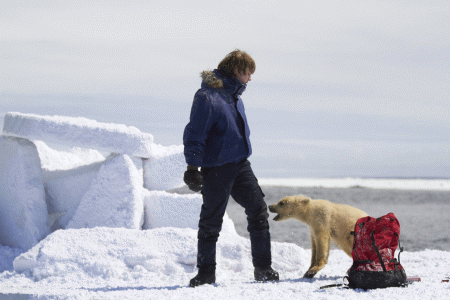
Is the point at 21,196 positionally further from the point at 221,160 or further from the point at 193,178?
the point at 221,160

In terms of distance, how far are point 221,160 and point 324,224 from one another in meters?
1.30

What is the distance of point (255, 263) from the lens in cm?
377

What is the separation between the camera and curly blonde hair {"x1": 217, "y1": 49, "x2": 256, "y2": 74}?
3617 mm

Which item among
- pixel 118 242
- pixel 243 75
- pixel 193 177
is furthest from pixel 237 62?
pixel 118 242

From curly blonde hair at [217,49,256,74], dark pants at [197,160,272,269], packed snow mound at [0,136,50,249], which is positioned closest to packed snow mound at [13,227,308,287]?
dark pants at [197,160,272,269]

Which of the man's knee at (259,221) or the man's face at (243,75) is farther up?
the man's face at (243,75)

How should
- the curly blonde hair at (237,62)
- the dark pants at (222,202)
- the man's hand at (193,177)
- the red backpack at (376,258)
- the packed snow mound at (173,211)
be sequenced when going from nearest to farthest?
the red backpack at (376,258) < the man's hand at (193,177) < the dark pants at (222,202) < the curly blonde hair at (237,62) < the packed snow mound at (173,211)

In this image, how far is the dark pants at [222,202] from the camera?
136 inches

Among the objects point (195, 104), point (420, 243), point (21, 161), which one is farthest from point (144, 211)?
point (420, 243)

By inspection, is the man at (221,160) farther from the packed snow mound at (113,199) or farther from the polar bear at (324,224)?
the packed snow mound at (113,199)

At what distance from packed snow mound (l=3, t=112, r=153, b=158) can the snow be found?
0.7 inches

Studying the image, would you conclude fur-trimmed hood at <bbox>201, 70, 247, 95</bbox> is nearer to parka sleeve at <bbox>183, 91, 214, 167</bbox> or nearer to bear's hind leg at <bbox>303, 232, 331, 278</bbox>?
parka sleeve at <bbox>183, 91, 214, 167</bbox>

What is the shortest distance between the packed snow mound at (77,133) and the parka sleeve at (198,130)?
265 cm

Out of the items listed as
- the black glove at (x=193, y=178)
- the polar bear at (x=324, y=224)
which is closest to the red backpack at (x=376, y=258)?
the polar bear at (x=324, y=224)
